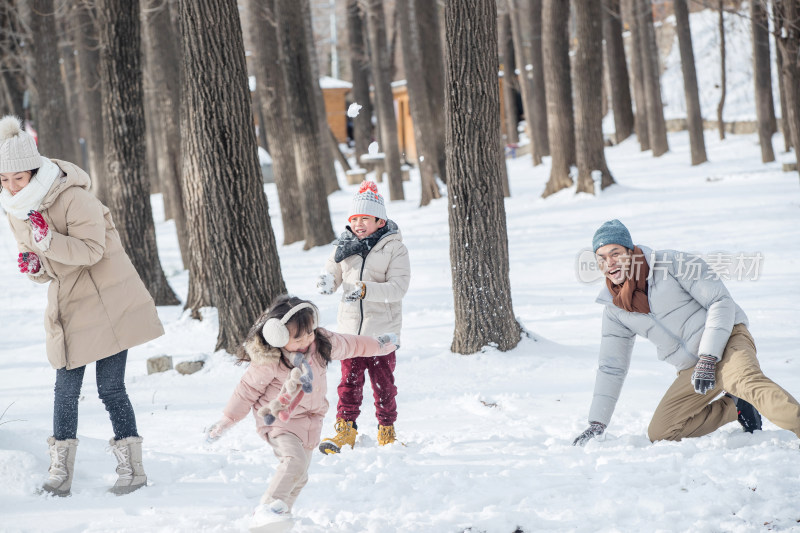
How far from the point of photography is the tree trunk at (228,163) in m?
6.89

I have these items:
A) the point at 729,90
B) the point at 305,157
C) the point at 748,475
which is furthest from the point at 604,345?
the point at 729,90

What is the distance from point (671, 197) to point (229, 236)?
9.13 meters

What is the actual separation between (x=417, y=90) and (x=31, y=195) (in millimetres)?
12736

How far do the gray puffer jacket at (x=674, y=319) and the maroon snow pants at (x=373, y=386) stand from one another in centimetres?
127

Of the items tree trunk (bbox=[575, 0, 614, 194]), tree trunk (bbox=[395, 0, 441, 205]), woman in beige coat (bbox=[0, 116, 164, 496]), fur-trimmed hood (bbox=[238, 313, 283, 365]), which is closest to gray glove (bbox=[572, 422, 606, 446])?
fur-trimmed hood (bbox=[238, 313, 283, 365])

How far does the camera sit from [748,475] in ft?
12.9

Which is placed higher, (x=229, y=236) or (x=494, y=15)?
(x=494, y=15)

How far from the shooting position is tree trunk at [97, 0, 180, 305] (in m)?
9.47

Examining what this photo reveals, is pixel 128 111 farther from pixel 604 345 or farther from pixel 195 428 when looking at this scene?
pixel 604 345

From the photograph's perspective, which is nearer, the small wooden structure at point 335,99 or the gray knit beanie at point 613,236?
the gray knit beanie at point 613,236

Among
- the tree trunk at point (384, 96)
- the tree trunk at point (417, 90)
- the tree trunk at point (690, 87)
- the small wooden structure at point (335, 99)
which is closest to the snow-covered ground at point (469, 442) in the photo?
the tree trunk at point (417, 90)

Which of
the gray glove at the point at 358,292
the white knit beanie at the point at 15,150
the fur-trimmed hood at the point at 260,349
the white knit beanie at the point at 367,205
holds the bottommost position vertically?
the fur-trimmed hood at the point at 260,349

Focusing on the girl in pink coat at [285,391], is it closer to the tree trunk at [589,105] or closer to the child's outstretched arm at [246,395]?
the child's outstretched arm at [246,395]

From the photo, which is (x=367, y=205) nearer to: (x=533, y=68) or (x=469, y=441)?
(x=469, y=441)
